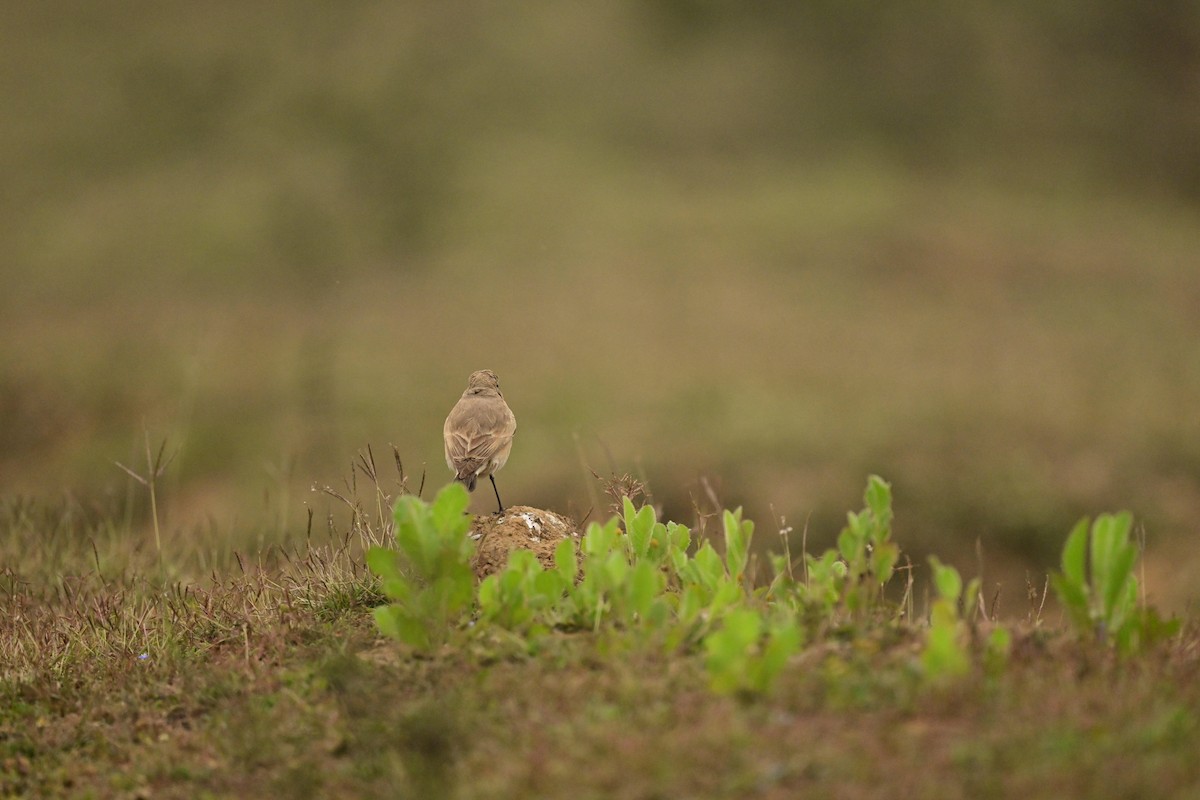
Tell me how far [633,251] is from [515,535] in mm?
19826

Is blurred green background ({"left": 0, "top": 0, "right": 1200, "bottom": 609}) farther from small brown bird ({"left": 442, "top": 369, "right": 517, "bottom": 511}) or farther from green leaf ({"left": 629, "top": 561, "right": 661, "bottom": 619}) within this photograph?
green leaf ({"left": 629, "top": 561, "right": 661, "bottom": 619})

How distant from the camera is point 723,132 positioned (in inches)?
1141

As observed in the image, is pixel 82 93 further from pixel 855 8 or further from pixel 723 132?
pixel 855 8

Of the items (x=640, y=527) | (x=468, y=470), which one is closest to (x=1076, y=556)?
(x=640, y=527)

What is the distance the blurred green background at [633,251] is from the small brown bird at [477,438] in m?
6.11

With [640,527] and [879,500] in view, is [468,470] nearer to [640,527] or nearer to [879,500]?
[640,527]

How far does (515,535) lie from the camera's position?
17.9ft

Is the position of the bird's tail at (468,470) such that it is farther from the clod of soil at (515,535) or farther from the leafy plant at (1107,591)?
the leafy plant at (1107,591)

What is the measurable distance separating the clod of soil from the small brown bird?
0.17m

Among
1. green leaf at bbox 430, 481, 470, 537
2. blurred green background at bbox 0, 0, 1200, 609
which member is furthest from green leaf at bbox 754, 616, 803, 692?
blurred green background at bbox 0, 0, 1200, 609

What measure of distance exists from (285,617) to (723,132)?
2562 centimetres

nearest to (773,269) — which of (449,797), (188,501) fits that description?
(188,501)

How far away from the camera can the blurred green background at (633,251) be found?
1593cm

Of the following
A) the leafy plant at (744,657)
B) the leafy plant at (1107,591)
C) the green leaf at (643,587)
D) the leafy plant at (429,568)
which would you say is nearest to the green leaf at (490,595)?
the leafy plant at (429,568)
